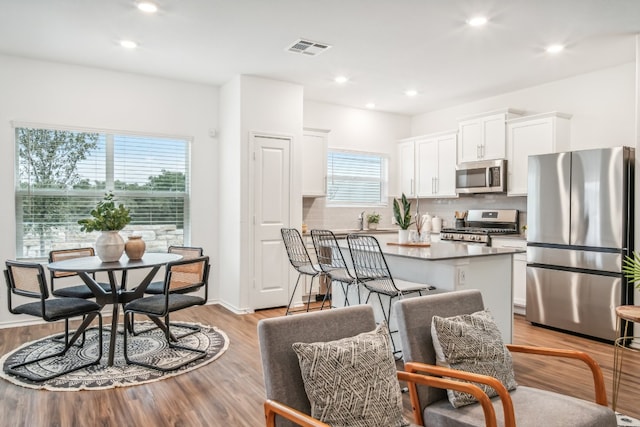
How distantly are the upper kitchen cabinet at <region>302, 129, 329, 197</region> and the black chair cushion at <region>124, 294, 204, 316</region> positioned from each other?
8.22 ft

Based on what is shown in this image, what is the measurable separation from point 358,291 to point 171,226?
2.71 metres

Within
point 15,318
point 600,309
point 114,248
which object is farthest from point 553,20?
point 15,318

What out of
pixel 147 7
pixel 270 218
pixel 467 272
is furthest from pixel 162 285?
pixel 467 272

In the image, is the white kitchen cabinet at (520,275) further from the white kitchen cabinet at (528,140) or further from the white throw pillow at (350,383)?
the white throw pillow at (350,383)

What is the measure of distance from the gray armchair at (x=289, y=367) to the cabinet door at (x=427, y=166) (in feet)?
16.4

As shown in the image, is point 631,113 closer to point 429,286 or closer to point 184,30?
point 429,286

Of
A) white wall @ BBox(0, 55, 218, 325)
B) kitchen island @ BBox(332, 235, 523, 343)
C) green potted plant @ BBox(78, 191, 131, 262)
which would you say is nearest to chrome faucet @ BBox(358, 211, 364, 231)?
white wall @ BBox(0, 55, 218, 325)

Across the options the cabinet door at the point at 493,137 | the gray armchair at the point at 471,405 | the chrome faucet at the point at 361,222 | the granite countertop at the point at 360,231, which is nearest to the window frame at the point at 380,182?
the chrome faucet at the point at 361,222

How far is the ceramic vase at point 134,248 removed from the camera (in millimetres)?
3721

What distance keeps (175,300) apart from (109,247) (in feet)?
2.26

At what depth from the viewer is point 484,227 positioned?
5.91 meters

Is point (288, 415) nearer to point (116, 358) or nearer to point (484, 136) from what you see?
point (116, 358)

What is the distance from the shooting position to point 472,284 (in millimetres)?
3324

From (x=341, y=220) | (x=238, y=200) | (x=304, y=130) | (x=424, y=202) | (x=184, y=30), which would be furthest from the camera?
(x=424, y=202)
